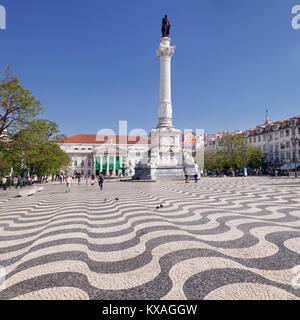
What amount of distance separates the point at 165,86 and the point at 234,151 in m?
26.1

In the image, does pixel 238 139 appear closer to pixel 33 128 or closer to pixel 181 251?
pixel 33 128

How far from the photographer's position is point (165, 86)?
2742cm

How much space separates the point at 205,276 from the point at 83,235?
95.4 inches

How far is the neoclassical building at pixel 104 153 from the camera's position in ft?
231

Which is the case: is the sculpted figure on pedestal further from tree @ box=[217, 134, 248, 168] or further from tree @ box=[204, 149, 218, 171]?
tree @ box=[204, 149, 218, 171]

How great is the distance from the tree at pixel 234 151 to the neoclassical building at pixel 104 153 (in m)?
29.3

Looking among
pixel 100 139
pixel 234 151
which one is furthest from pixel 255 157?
pixel 100 139

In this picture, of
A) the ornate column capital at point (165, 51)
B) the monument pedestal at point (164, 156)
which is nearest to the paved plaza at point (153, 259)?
the monument pedestal at point (164, 156)

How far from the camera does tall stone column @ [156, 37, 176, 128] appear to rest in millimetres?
27047

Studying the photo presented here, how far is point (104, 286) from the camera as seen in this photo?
190 centimetres

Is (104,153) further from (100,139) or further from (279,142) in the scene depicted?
(279,142)

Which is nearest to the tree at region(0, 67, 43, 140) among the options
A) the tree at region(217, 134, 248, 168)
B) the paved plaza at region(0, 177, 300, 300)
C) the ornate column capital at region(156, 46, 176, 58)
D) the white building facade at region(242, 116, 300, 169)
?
the paved plaza at region(0, 177, 300, 300)
